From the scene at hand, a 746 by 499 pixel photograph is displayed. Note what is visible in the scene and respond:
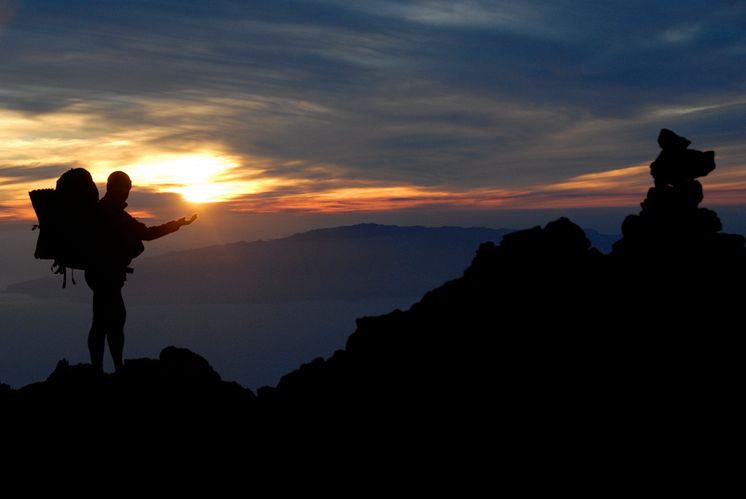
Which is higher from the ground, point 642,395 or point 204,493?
point 642,395

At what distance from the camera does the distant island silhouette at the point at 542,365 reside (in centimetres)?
1567

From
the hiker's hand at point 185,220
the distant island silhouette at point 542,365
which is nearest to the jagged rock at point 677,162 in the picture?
the distant island silhouette at point 542,365

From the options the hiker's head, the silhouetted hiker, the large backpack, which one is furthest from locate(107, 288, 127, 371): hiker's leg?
the hiker's head

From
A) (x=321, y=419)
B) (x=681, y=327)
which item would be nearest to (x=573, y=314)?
(x=681, y=327)

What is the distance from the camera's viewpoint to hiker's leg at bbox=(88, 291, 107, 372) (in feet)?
59.6

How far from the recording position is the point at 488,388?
54.9ft

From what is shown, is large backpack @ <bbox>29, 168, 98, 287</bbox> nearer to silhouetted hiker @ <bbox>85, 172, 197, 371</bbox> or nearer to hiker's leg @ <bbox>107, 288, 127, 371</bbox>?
silhouetted hiker @ <bbox>85, 172, 197, 371</bbox>

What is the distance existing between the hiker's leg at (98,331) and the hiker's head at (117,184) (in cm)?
290

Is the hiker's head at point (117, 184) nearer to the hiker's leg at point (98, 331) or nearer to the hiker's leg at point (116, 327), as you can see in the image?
the hiker's leg at point (116, 327)

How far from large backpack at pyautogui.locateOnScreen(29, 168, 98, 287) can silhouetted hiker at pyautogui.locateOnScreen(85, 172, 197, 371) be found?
10.8 inches

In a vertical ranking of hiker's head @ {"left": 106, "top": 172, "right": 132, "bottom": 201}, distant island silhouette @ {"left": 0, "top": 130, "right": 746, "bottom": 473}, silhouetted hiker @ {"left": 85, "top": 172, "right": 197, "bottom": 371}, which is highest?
hiker's head @ {"left": 106, "top": 172, "right": 132, "bottom": 201}

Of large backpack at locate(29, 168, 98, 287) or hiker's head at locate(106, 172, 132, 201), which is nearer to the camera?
large backpack at locate(29, 168, 98, 287)

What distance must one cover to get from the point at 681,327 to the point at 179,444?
14.0 m

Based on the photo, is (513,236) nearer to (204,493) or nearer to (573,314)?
(573,314)
